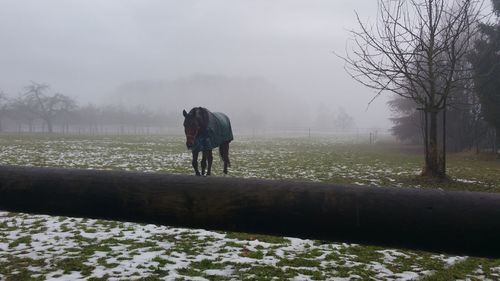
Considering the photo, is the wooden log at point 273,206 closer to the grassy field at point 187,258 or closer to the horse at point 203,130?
the grassy field at point 187,258

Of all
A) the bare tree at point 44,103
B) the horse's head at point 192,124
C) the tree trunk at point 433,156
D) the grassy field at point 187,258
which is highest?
the bare tree at point 44,103

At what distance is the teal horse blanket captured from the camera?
9648 millimetres

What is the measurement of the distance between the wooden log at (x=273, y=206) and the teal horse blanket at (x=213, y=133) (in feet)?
23.4

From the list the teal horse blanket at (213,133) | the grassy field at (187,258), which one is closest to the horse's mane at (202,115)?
the teal horse blanket at (213,133)

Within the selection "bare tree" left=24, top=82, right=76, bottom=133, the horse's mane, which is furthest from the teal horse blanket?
"bare tree" left=24, top=82, right=76, bottom=133

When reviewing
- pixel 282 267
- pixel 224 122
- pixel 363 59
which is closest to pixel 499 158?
pixel 363 59

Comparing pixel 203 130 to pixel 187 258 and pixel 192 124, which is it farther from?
pixel 187 258

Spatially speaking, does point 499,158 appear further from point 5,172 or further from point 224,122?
point 5,172

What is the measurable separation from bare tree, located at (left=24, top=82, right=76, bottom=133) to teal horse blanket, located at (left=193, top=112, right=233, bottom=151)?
89344 mm

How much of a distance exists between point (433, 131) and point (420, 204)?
13.2 m

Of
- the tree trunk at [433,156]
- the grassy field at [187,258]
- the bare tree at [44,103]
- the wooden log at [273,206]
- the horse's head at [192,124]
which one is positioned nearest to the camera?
the wooden log at [273,206]

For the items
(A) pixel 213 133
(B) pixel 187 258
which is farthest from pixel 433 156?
(B) pixel 187 258

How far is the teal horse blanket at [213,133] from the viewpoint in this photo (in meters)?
9.65

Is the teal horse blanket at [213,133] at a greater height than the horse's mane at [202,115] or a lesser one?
lesser
